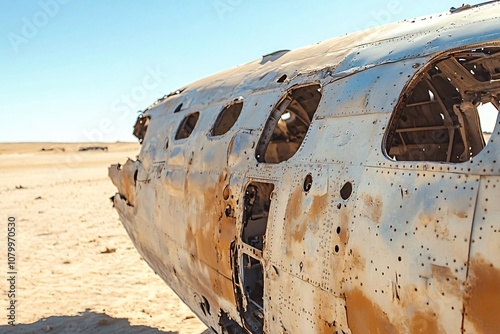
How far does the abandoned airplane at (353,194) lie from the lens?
340 centimetres

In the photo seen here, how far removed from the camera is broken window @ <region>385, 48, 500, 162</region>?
5.91m

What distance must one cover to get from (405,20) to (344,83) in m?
1.70

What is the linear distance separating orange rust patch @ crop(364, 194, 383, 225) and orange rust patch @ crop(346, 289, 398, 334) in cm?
67

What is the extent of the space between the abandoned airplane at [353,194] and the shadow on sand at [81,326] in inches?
113

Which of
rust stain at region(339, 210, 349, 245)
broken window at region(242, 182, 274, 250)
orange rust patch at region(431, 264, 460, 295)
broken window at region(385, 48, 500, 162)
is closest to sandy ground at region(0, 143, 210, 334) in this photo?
broken window at region(242, 182, 274, 250)

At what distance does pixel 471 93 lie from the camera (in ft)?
20.6

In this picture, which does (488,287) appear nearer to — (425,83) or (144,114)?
(425,83)

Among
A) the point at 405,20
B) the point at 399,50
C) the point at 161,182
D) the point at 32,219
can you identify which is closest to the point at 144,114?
the point at 161,182

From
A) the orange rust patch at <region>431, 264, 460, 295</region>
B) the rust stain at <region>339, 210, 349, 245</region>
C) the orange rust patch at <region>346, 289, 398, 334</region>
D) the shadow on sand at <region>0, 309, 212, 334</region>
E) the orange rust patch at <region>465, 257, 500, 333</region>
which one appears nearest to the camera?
the orange rust patch at <region>465, 257, 500, 333</region>

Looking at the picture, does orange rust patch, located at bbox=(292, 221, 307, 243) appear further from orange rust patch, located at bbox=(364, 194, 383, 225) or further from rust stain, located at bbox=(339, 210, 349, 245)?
orange rust patch, located at bbox=(364, 194, 383, 225)

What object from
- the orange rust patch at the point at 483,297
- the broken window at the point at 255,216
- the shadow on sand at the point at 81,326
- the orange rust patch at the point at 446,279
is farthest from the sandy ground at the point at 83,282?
the orange rust patch at the point at 483,297

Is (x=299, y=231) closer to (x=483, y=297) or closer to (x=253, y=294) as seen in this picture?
(x=483, y=297)

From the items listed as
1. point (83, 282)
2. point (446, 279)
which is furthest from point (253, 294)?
point (83, 282)

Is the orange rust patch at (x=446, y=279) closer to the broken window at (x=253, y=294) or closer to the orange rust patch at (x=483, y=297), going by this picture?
the orange rust patch at (x=483, y=297)
